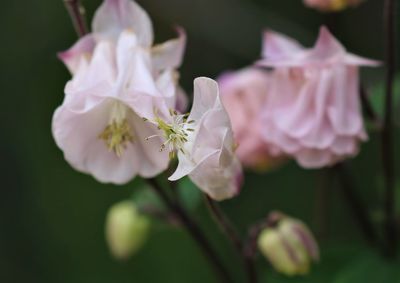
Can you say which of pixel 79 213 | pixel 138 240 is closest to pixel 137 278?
pixel 79 213

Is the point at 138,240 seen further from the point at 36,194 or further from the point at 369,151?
the point at 36,194

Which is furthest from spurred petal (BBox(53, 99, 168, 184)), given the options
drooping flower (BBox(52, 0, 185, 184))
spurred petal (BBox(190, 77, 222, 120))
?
spurred petal (BBox(190, 77, 222, 120))

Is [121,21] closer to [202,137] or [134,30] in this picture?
[134,30]

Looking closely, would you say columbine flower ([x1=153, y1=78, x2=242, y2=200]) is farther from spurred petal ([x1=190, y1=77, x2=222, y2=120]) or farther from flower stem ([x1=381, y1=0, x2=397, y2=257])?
flower stem ([x1=381, y1=0, x2=397, y2=257])

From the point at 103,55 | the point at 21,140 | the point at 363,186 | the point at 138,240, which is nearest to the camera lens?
the point at 103,55

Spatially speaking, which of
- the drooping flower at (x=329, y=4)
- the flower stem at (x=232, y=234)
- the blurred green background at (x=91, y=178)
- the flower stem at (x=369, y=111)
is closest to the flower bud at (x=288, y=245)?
the flower stem at (x=232, y=234)
